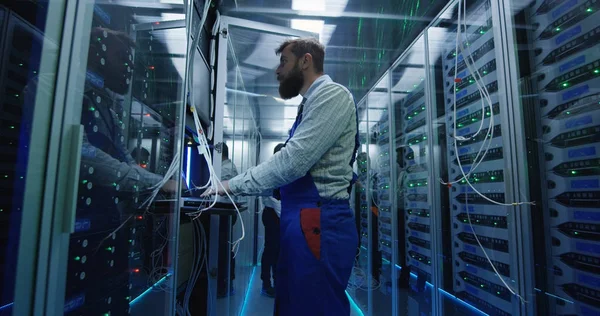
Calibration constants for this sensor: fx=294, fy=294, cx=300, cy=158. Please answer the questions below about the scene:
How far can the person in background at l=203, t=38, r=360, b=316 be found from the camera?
1.08 metres

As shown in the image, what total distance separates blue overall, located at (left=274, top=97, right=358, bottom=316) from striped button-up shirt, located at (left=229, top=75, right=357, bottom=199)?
0.23ft

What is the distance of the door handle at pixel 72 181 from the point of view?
1.53 ft

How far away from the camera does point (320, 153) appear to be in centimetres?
115

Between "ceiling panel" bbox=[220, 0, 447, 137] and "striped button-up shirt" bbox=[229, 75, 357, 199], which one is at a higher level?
"ceiling panel" bbox=[220, 0, 447, 137]

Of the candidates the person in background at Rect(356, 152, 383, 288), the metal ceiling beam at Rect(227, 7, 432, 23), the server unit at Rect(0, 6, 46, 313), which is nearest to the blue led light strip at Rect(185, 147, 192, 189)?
the server unit at Rect(0, 6, 46, 313)

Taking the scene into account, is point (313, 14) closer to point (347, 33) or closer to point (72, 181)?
point (347, 33)

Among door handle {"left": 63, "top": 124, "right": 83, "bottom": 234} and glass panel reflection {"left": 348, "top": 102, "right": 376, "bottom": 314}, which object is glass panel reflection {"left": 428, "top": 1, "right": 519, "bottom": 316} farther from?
door handle {"left": 63, "top": 124, "right": 83, "bottom": 234}

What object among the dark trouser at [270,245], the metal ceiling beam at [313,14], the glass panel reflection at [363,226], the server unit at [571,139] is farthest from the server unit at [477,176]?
the dark trouser at [270,245]

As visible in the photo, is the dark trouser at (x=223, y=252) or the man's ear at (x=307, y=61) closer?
the man's ear at (x=307, y=61)

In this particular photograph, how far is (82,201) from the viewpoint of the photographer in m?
Result: 0.57

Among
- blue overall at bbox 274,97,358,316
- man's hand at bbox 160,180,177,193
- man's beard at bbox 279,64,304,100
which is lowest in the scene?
blue overall at bbox 274,97,358,316

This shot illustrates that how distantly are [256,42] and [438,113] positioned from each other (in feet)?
5.67

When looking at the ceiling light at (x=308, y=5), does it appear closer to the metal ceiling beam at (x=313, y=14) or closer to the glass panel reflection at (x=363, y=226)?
the metal ceiling beam at (x=313, y=14)

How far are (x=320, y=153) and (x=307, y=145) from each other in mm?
62
